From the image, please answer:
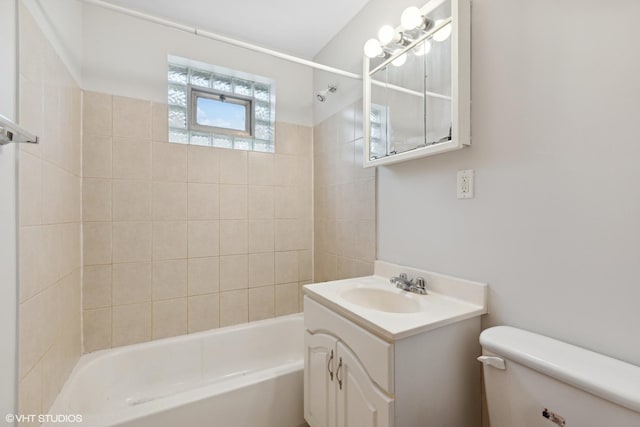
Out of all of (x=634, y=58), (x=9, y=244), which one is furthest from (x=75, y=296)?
(x=634, y=58)

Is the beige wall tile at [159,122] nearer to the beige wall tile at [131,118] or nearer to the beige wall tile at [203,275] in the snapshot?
the beige wall tile at [131,118]

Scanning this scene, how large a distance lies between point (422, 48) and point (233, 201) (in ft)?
5.04

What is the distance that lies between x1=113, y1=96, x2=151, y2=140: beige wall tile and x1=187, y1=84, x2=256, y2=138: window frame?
0.89 ft

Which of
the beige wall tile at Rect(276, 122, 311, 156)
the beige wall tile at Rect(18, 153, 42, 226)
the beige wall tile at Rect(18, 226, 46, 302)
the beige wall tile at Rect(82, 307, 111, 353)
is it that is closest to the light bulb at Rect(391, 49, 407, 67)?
the beige wall tile at Rect(276, 122, 311, 156)

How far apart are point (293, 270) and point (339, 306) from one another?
1.24m

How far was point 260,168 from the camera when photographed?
2.16 meters

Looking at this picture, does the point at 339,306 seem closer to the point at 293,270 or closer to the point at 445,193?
the point at 445,193

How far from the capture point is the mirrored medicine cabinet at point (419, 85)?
44.1 inches

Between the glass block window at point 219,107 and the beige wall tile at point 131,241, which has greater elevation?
the glass block window at point 219,107

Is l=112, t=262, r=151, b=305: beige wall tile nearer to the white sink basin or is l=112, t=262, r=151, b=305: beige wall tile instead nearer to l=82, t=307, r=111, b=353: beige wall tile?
l=82, t=307, r=111, b=353: beige wall tile

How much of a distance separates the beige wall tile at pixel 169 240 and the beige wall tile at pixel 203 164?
34cm

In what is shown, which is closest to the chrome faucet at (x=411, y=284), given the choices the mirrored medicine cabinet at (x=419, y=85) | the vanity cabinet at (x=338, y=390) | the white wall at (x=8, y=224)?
the vanity cabinet at (x=338, y=390)

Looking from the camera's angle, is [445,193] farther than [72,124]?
No

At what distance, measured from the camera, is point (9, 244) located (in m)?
0.93
